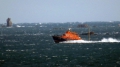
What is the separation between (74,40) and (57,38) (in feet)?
21.0

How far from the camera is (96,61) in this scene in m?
84.5

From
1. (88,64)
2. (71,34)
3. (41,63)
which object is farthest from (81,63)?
(71,34)

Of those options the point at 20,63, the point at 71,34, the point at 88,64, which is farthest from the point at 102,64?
the point at 71,34

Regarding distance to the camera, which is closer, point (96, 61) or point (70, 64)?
point (70, 64)

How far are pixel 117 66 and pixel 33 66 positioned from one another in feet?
45.9

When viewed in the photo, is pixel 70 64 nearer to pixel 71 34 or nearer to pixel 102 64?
pixel 102 64

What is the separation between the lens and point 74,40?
486 feet

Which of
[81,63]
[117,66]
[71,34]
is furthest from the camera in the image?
[71,34]

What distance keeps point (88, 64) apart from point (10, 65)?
13519mm

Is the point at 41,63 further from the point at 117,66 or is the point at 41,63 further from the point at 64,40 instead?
the point at 64,40

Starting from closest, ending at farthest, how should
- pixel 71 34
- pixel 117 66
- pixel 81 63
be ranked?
pixel 117 66 → pixel 81 63 → pixel 71 34

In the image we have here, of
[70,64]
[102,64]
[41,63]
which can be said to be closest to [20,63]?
[41,63]

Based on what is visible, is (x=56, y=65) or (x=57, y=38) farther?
(x=57, y=38)

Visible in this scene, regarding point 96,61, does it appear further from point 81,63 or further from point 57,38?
point 57,38
